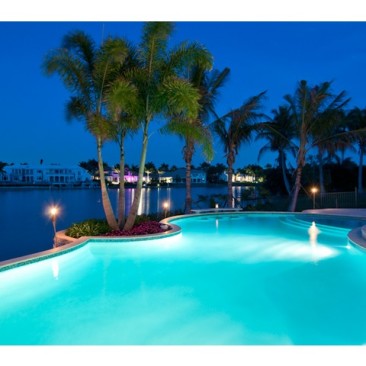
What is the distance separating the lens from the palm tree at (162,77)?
8.66 metres

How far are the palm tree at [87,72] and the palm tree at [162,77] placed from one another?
2.59ft

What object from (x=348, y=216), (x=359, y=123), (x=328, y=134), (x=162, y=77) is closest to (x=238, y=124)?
(x=328, y=134)

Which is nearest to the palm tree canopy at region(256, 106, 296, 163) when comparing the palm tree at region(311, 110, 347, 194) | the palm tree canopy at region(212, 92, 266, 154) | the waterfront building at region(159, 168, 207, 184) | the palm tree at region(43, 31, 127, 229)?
the palm tree canopy at region(212, 92, 266, 154)

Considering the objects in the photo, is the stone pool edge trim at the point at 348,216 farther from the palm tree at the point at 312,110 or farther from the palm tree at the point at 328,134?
the palm tree at the point at 328,134

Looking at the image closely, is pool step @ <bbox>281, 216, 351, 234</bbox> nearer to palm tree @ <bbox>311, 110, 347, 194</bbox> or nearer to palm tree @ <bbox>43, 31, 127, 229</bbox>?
palm tree @ <bbox>311, 110, 347, 194</bbox>

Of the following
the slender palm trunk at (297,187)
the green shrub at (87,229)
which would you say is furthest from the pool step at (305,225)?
the green shrub at (87,229)

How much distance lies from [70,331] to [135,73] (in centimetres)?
691

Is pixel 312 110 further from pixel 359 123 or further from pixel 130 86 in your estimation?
pixel 359 123

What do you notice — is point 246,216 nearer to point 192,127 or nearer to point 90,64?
point 192,127

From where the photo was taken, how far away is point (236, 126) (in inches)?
600

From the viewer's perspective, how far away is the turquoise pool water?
4012 millimetres

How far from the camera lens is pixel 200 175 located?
97.6 meters
